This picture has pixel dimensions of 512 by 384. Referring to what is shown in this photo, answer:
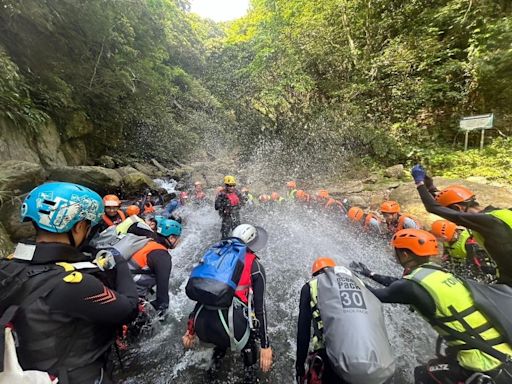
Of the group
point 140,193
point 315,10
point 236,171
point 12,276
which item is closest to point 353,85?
point 315,10

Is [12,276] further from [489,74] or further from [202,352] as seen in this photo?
[489,74]

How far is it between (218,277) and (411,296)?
5.54 feet

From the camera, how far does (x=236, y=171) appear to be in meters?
22.3

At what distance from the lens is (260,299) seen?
3.11 m

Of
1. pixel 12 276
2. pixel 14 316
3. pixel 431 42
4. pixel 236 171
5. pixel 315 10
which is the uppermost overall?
pixel 315 10

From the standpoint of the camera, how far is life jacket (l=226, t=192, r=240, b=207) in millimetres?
7766

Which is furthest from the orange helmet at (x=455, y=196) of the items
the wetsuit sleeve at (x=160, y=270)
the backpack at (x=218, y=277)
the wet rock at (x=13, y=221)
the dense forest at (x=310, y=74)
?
the dense forest at (x=310, y=74)

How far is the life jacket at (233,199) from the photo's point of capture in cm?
777

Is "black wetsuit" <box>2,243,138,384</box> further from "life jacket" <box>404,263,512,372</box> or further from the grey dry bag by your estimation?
"life jacket" <box>404,263,512,372</box>

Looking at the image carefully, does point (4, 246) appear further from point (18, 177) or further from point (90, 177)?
point (90, 177)

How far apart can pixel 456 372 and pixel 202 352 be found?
10.5 feet

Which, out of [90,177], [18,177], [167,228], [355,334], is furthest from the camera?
[90,177]

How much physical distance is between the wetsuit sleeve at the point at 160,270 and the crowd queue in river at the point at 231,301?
1cm

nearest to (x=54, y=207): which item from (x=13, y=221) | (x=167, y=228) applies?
(x=167, y=228)
